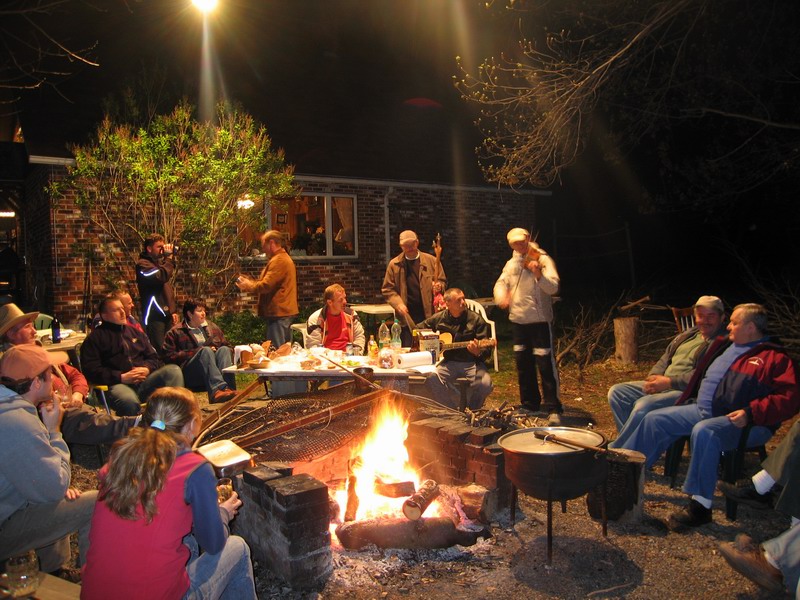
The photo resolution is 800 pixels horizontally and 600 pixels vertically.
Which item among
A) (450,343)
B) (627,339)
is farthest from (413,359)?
(627,339)

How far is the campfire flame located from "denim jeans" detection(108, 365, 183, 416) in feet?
7.68

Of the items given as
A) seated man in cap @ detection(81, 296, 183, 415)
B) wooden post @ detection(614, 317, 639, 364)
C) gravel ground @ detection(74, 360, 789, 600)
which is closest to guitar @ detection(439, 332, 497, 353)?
gravel ground @ detection(74, 360, 789, 600)

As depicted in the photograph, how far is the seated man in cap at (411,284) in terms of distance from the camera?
25.4 ft

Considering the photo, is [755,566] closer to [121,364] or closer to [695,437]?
[695,437]

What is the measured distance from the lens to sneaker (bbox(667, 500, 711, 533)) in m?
4.20

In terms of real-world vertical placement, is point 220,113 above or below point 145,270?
above

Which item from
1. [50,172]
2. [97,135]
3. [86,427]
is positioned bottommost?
[86,427]

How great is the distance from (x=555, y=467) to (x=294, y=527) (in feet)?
4.97

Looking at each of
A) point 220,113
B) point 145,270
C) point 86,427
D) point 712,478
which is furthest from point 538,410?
point 220,113

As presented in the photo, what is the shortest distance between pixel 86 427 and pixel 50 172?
7591 millimetres

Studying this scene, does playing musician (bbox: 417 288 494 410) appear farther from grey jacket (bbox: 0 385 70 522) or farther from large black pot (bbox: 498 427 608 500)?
grey jacket (bbox: 0 385 70 522)

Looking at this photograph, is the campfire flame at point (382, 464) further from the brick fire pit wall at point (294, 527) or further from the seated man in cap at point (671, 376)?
the seated man in cap at point (671, 376)

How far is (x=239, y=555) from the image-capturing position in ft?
9.52

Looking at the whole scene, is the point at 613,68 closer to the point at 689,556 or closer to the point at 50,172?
the point at 689,556
